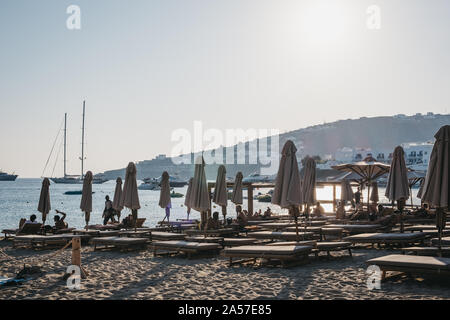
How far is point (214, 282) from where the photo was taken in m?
8.02

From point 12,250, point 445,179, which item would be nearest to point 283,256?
point 445,179

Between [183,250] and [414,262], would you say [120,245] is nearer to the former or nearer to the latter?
[183,250]

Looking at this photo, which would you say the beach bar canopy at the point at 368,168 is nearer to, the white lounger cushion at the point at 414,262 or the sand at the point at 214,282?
the sand at the point at 214,282

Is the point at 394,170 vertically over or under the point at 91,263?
over

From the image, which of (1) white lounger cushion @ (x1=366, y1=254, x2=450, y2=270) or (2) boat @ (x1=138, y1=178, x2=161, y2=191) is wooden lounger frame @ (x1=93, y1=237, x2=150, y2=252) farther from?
(2) boat @ (x1=138, y1=178, x2=161, y2=191)

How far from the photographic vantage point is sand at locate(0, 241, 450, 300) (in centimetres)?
686

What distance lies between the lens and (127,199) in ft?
48.6

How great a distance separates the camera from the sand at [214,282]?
686 cm

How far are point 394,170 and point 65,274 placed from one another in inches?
350

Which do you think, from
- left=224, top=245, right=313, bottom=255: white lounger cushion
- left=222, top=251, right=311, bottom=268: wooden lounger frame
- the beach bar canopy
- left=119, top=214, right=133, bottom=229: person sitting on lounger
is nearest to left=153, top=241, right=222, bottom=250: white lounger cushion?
left=222, top=251, right=311, bottom=268: wooden lounger frame

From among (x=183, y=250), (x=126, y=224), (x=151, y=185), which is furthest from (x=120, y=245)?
(x=151, y=185)
